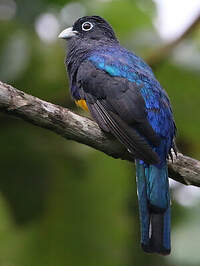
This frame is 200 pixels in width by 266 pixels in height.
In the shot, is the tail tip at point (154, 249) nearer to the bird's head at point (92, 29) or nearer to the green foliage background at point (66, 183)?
the green foliage background at point (66, 183)

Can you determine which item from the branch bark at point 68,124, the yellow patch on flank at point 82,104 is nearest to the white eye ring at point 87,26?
the yellow patch on flank at point 82,104

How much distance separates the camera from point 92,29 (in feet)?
22.5

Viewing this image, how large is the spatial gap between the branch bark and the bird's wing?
0.13 meters

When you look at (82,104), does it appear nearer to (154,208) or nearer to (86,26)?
(154,208)

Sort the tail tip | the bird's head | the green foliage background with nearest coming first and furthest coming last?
the tail tip → the green foliage background → the bird's head

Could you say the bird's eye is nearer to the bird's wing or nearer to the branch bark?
the bird's wing

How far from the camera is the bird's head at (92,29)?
6773mm

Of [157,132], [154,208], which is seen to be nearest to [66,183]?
[157,132]

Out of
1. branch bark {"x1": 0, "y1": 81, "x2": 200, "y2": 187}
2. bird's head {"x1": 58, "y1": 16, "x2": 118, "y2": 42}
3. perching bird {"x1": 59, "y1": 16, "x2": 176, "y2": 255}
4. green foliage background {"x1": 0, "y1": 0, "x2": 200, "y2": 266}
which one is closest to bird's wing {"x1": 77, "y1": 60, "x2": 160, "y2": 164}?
perching bird {"x1": 59, "y1": 16, "x2": 176, "y2": 255}

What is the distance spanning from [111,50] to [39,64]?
24.3 inches

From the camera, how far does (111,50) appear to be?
→ 638cm

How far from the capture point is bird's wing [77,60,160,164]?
5.14m

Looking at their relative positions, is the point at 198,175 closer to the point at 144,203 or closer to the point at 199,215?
the point at 144,203

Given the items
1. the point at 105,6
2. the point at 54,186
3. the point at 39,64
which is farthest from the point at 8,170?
the point at 105,6
